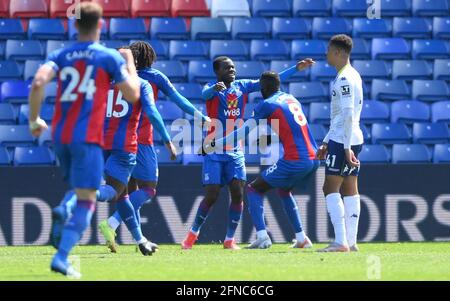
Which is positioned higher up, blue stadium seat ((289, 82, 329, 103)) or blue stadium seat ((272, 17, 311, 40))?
blue stadium seat ((272, 17, 311, 40))

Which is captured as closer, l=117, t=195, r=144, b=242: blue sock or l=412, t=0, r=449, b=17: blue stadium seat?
l=117, t=195, r=144, b=242: blue sock

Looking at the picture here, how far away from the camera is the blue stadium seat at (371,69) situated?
641 inches

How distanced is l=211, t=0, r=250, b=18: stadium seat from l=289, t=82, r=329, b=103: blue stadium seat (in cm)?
209

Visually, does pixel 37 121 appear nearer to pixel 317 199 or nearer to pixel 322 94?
pixel 317 199

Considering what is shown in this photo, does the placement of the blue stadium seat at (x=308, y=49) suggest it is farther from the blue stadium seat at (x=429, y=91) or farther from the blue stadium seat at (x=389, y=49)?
the blue stadium seat at (x=429, y=91)

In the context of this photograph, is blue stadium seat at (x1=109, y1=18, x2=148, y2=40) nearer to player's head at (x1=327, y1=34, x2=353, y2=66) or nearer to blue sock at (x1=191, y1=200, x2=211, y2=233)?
blue sock at (x1=191, y1=200, x2=211, y2=233)

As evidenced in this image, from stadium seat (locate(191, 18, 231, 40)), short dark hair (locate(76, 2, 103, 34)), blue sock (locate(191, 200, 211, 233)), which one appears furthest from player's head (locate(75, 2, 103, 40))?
stadium seat (locate(191, 18, 231, 40))

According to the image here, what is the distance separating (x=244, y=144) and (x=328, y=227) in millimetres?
1504

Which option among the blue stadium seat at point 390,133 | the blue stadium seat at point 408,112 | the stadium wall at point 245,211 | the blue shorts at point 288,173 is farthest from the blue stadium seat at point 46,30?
the blue shorts at point 288,173

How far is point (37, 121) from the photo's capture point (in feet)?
24.4

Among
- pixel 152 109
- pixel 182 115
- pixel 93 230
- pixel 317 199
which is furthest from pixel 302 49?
pixel 152 109

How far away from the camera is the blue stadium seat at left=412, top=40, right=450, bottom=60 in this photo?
16.8 m

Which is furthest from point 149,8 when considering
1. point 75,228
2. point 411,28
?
point 75,228
